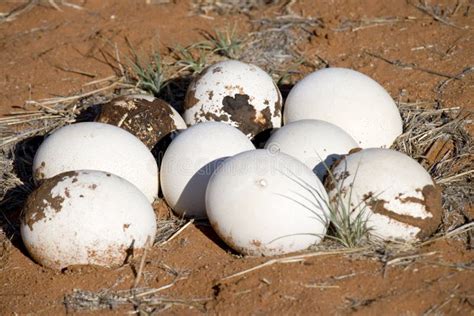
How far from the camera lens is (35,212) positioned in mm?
4340

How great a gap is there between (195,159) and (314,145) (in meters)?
0.72

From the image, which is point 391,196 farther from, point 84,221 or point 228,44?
point 228,44

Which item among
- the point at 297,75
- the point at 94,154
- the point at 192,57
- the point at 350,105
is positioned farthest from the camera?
the point at 192,57

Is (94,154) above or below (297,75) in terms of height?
above

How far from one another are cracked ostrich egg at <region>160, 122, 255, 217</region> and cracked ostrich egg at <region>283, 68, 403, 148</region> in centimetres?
58

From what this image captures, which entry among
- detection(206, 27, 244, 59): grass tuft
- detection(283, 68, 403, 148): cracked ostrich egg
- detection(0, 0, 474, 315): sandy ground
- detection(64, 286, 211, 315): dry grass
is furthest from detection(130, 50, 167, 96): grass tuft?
detection(64, 286, 211, 315): dry grass

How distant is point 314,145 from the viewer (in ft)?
15.6

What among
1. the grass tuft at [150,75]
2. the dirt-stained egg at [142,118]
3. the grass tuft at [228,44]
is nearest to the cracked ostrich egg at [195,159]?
the dirt-stained egg at [142,118]

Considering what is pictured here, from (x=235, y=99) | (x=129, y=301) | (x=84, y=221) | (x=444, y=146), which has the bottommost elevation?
(x=129, y=301)

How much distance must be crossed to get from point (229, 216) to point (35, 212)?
1.06 meters

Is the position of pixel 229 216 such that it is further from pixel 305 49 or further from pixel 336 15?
pixel 336 15

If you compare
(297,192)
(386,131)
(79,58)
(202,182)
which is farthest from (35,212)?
(79,58)

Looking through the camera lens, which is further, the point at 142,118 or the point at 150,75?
the point at 150,75

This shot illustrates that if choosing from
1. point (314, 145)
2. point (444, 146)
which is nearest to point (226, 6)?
point (444, 146)
